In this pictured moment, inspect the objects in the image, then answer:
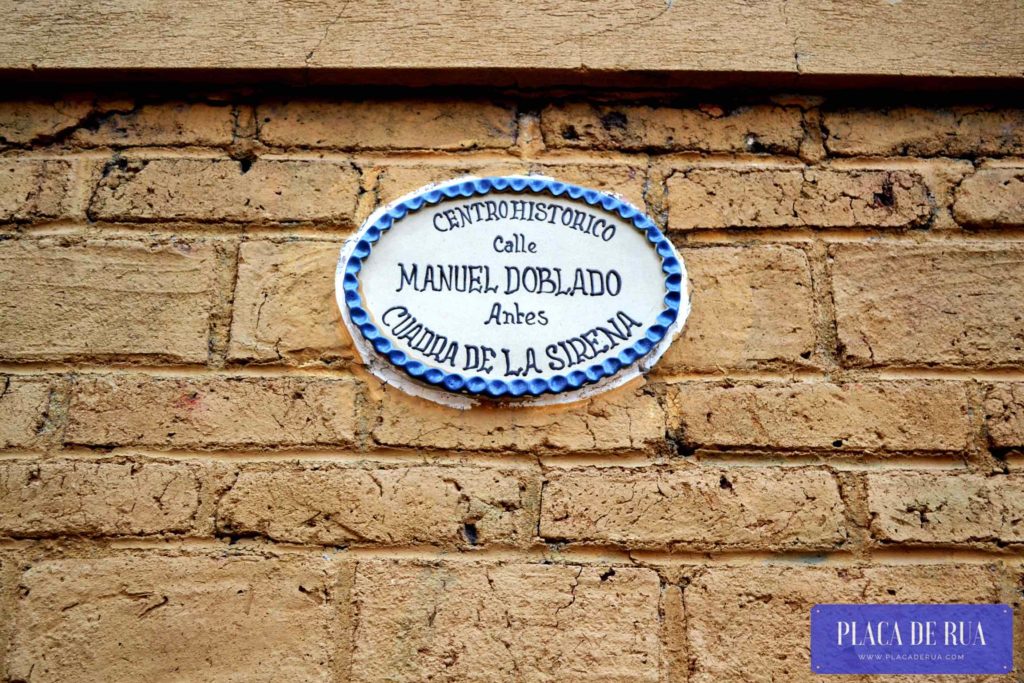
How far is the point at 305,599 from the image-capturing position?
61.2 inches

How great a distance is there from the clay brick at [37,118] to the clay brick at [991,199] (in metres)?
1.98

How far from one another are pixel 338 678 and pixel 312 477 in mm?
369

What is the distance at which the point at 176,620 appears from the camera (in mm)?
1541

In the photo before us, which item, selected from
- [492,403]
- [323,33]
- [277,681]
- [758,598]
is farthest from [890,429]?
[323,33]

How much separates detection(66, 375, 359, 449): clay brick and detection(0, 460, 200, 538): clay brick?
6 centimetres

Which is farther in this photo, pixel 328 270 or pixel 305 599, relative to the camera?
pixel 328 270

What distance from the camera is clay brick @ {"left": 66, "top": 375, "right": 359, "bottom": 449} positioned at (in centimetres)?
166

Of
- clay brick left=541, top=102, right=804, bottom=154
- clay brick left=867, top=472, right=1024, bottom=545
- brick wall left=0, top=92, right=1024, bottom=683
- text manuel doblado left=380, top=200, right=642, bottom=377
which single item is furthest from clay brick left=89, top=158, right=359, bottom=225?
clay brick left=867, top=472, right=1024, bottom=545

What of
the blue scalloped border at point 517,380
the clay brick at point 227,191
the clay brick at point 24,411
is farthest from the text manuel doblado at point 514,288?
the clay brick at point 24,411

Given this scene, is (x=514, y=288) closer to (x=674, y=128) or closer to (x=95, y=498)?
(x=674, y=128)

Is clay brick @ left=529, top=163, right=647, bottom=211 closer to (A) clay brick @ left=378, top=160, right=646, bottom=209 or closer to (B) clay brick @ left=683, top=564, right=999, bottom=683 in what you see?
(A) clay brick @ left=378, top=160, right=646, bottom=209

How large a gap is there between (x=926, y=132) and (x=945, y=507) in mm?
854

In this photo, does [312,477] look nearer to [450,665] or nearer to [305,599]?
[305,599]

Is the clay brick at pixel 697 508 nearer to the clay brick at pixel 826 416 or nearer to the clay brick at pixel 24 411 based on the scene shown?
the clay brick at pixel 826 416
